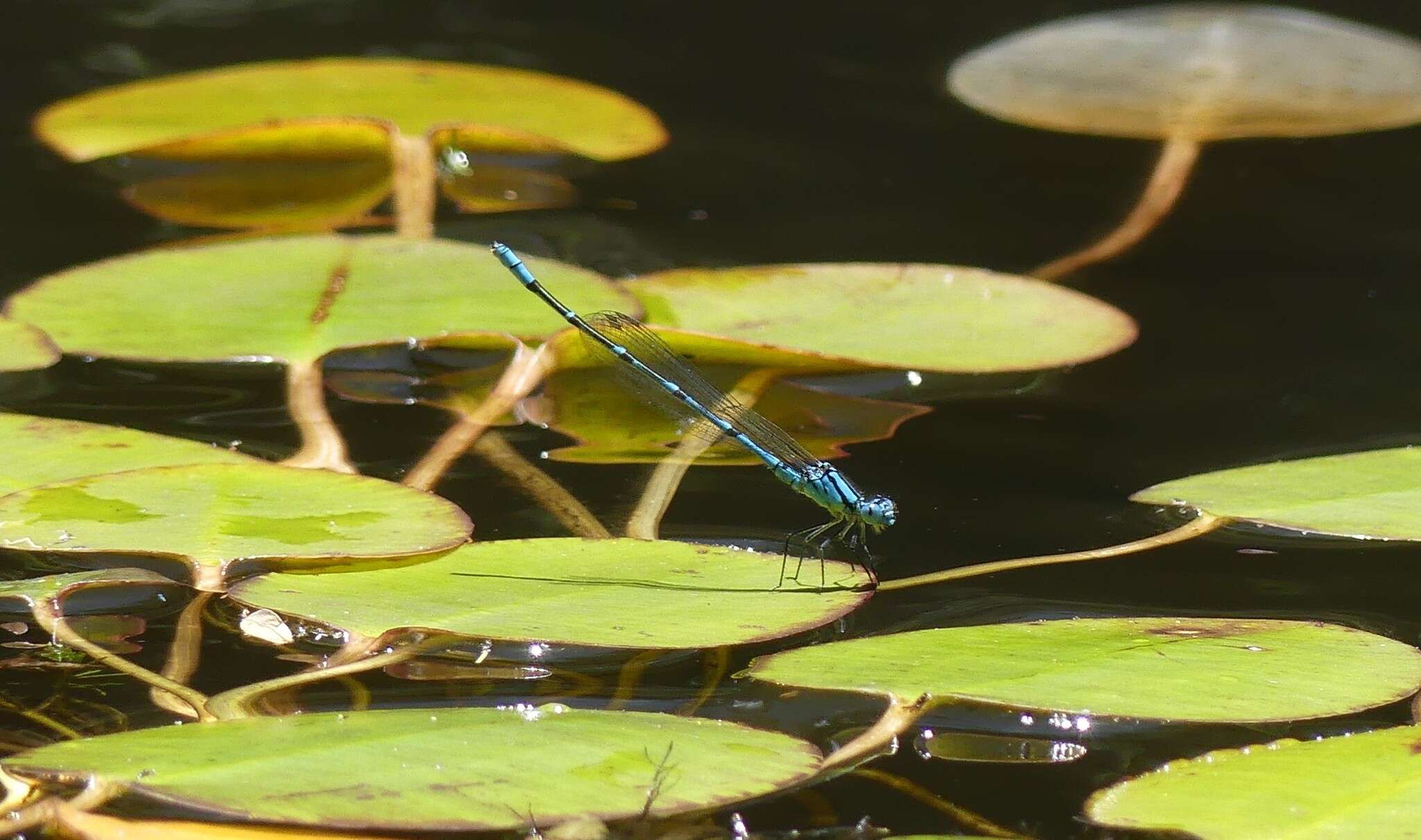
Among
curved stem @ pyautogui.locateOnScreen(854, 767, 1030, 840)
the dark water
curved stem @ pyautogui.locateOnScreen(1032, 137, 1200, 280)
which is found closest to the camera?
curved stem @ pyautogui.locateOnScreen(854, 767, 1030, 840)

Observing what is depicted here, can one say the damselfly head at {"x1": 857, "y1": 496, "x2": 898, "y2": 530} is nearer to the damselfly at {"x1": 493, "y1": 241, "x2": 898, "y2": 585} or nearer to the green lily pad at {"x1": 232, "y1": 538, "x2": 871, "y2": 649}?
the damselfly at {"x1": 493, "y1": 241, "x2": 898, "y2": 585}

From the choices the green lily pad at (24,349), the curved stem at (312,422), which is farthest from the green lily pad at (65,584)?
the green lily pad at (24,349)

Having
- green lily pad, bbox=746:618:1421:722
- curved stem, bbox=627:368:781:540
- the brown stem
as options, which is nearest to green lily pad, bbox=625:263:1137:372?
curved stem, bbox=627:368:781:540

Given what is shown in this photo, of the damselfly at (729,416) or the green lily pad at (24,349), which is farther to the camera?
the green lily pad at (24,349)

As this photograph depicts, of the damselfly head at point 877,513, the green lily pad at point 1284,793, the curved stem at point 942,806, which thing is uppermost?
the damselfly head at point 877,513

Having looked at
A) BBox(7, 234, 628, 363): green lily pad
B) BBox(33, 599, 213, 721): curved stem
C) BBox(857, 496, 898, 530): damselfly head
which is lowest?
BBox(33, 599, 213, 721): curved stem

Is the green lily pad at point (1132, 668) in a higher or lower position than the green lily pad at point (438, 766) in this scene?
higher

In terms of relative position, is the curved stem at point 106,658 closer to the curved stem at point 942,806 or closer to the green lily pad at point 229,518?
the green lily pad at point 229,518
